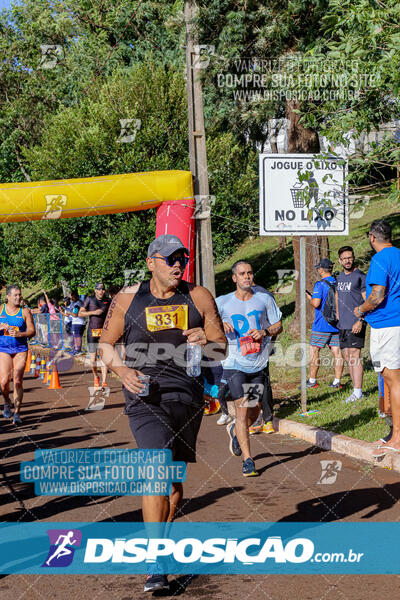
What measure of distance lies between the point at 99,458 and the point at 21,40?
41.2 metres

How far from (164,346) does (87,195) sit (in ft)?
28.1

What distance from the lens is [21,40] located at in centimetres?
4491

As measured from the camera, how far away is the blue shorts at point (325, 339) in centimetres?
1173

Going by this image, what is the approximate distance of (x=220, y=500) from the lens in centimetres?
636

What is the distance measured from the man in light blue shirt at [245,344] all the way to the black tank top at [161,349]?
2775 millimetres

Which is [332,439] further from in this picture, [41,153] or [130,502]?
[41,153]

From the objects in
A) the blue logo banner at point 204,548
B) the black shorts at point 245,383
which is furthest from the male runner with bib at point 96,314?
the blue logo banner at point 204,548

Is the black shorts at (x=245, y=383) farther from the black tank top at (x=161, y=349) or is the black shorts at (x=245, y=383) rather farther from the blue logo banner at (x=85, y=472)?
the black tank top at (x=161, y=349)

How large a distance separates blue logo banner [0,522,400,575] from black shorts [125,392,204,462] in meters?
0.46

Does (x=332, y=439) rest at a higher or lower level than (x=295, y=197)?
lower

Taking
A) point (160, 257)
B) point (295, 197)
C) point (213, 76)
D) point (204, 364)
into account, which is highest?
point (213, 76)

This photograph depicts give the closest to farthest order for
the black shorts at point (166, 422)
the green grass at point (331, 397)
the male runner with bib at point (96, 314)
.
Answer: the black shorts at point (166, 422)
the green grass at point (331, 397)
the male runner with bib at point (96, 314)

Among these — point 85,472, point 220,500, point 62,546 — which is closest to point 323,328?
point 85,472

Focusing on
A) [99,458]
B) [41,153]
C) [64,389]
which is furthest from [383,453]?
[41,153]
